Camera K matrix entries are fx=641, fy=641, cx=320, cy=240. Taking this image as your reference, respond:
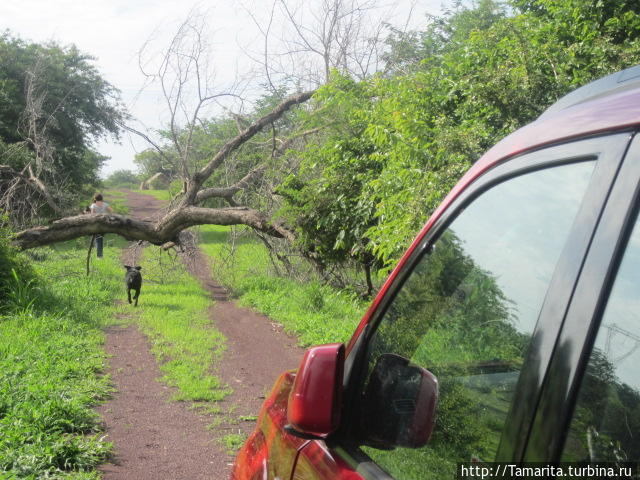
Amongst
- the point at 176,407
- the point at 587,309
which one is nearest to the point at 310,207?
the point at 176,407

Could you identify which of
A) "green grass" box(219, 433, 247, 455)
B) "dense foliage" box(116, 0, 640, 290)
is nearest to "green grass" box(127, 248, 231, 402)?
"green grass" box(219, 433, 247, 455)

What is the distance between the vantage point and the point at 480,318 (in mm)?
1440

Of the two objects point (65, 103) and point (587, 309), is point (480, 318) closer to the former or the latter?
point (587, 309)

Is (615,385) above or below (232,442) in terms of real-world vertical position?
above

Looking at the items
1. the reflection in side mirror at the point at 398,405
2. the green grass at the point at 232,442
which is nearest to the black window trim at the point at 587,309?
the reflection in side mirror at the point at 398,405

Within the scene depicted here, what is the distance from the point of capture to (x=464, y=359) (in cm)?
147

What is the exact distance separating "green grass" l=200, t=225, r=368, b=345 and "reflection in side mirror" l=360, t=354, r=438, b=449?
257 inches

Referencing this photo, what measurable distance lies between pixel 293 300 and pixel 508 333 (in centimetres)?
975

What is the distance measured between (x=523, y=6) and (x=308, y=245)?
483 cm

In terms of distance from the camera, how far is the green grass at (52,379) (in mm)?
4230

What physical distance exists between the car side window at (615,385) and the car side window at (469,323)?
0.16 m

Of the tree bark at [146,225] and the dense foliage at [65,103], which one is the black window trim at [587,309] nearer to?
the tree bark at [146,225]

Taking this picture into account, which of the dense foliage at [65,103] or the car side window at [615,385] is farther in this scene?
the dense foliage at [65,103]

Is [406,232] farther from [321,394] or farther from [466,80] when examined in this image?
[321,394]
